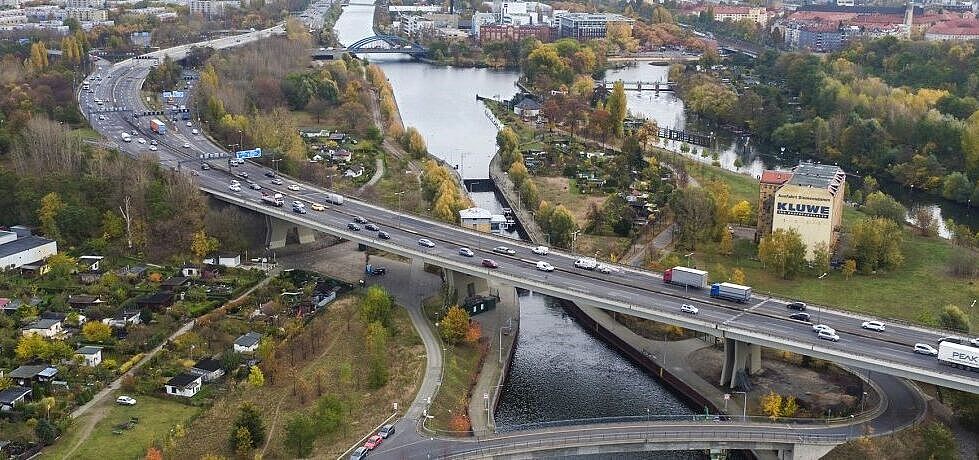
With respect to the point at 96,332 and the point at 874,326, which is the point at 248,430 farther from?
the point at 874,326

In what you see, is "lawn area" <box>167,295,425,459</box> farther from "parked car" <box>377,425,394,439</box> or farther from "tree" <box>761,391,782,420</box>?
"tree" <box>761,391,782,420</box>

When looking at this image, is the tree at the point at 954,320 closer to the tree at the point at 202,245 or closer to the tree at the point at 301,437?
the tree at the point at 301,437

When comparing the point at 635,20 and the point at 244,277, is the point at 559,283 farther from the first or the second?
the point at 635,20

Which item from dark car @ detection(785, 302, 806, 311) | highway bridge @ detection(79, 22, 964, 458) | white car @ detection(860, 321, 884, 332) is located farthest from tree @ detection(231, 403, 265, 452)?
white car @ detection(860, 321, 884, 332)

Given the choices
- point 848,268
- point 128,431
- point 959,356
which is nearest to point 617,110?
point 848,268

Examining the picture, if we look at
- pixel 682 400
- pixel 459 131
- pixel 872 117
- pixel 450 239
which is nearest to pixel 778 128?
pixel 872 117

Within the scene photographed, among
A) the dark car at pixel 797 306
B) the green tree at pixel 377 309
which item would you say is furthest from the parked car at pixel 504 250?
the dark car at pixel 797 306

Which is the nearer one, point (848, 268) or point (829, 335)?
point (829, 335)
